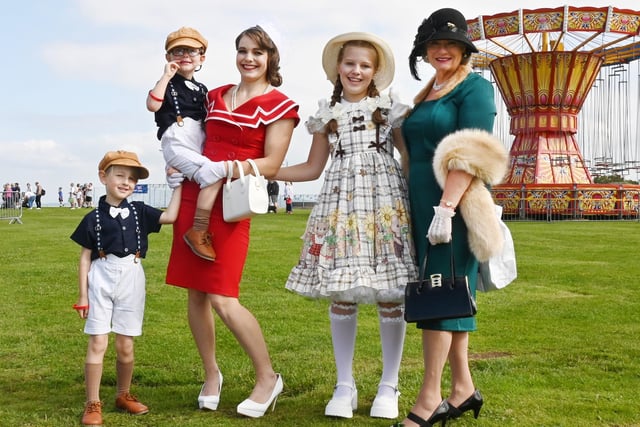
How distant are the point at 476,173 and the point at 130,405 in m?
2.23

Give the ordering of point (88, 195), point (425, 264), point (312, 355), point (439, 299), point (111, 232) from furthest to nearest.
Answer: point (88, 195), point (312, 355), point (111, 232), point (425, 264), point (439, 299)

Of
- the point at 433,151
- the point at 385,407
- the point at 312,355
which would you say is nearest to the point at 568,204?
the point at 312,355

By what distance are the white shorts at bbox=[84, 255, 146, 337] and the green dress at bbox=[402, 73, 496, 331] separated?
5.03 ft

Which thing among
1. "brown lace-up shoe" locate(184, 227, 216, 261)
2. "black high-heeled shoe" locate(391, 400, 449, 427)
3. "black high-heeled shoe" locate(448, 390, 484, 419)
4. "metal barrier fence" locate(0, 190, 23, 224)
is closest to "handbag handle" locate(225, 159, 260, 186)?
"brown lace-up shoe" locate(184, 227, 216, 261)

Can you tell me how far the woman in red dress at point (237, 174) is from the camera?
4.01m

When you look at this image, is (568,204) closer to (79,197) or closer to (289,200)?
(289,200)

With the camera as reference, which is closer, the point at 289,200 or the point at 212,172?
the point at 212,172

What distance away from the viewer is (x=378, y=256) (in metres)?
3.86

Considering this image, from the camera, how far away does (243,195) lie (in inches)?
152

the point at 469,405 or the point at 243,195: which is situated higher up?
the point at 243,195

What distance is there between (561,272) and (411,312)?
7.62m

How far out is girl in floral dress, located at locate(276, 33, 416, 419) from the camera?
385cm

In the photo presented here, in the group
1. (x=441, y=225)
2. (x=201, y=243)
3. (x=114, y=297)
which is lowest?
(x=114, y=297)

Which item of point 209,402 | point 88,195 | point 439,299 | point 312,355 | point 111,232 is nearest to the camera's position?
point 439,299
